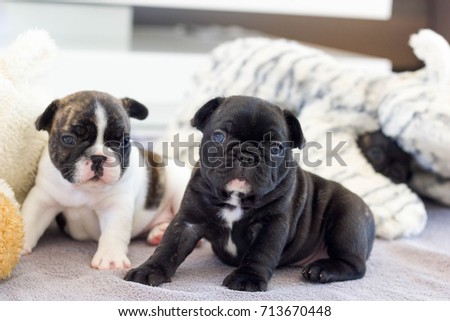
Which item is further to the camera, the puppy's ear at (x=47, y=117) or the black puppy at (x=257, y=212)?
the puppy's ear at (x=47, y=117)

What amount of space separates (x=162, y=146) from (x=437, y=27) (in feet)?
5.31

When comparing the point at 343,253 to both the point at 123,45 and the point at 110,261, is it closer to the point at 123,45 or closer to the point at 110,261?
the point at 110,261

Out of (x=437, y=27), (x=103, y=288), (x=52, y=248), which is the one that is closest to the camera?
(x=103, y=288)

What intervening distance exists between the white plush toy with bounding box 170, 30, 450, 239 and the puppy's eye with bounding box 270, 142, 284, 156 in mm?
659

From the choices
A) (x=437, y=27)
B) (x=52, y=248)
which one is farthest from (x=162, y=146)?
(x=437, y=27)

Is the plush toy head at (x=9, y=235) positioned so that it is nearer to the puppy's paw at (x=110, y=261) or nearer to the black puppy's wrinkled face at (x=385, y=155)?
the puppy's paw at (x=110, y=261)

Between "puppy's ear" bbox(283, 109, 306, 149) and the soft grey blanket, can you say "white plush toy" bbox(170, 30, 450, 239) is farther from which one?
"puppy's ear" bbox(283, 109, 306, 149)

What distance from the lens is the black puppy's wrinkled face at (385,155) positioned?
238 cm

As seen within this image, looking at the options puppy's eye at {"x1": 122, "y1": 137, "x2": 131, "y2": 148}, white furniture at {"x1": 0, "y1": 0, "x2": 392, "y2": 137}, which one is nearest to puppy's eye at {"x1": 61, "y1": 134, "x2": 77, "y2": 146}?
puppy's eye at {"x1": 122, "y1": 137, "x2": 131, "y2": 148}

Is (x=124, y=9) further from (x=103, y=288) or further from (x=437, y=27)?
(x=103, y=288)

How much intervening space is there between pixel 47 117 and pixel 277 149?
0.61 metres

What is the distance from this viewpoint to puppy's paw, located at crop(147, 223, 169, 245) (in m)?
1.98

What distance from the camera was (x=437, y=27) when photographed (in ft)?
11.2

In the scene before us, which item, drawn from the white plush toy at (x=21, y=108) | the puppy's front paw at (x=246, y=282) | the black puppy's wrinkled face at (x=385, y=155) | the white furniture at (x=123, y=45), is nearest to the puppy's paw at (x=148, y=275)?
the puppy's front paw at (x=246, y=282)
